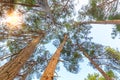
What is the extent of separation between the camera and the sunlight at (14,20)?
8.91 metres

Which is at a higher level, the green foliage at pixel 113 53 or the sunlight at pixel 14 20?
the sunlight at pixel 14 20

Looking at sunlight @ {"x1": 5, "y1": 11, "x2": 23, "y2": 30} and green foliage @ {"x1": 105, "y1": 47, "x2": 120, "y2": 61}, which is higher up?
sunlight @ {"x1": 5, "y1": 11, "x2": 23, "y2": 30}

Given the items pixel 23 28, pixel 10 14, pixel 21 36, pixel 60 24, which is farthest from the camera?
pixel 60 24

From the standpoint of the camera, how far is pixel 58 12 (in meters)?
10.5

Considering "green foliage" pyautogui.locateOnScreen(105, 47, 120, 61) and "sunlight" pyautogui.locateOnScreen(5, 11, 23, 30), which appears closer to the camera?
"sunlight" pyautogui.locateOnScreen(5, 11, 23, 30)

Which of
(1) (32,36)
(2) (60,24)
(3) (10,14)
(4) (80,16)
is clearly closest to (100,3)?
(4) (80,16)

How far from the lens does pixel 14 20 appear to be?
9516mm

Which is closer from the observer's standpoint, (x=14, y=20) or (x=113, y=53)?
(x=14, y=20)

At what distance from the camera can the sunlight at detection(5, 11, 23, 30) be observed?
891 cm

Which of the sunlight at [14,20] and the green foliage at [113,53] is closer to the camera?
the sunlight at [14,20]

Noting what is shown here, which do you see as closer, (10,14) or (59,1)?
(10,14)

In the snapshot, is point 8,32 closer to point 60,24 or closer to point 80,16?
point 60,24

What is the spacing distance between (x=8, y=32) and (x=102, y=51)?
15.5ft

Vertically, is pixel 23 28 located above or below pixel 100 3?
below
